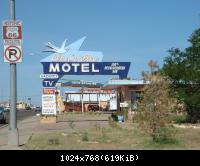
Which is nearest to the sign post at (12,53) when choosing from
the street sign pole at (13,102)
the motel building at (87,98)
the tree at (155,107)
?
the street sign pole at (13,102)

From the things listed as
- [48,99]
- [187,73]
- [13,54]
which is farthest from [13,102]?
[48,99]

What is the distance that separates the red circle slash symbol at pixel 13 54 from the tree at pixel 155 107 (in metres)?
4.83

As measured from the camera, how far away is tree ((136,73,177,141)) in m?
20.9

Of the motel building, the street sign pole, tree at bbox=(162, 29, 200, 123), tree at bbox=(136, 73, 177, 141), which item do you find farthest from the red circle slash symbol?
the motel building

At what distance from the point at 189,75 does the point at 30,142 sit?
15185 mm

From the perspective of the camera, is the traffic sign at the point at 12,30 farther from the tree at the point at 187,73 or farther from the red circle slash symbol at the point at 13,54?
the tree at the point at 187,73

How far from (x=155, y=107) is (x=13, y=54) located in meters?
5.56

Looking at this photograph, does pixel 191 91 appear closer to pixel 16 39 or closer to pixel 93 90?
pixel 16 39

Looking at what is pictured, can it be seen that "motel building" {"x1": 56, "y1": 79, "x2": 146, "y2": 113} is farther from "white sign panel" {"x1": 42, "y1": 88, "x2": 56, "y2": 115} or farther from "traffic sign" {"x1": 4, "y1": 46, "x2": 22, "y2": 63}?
"traffic sign" {"x1": 4, "y1": 46, "x2": 22, "y2": 63}

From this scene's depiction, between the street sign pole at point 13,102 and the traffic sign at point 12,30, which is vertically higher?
the traffic sign at point 12,30

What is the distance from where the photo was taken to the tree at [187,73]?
3519cm
